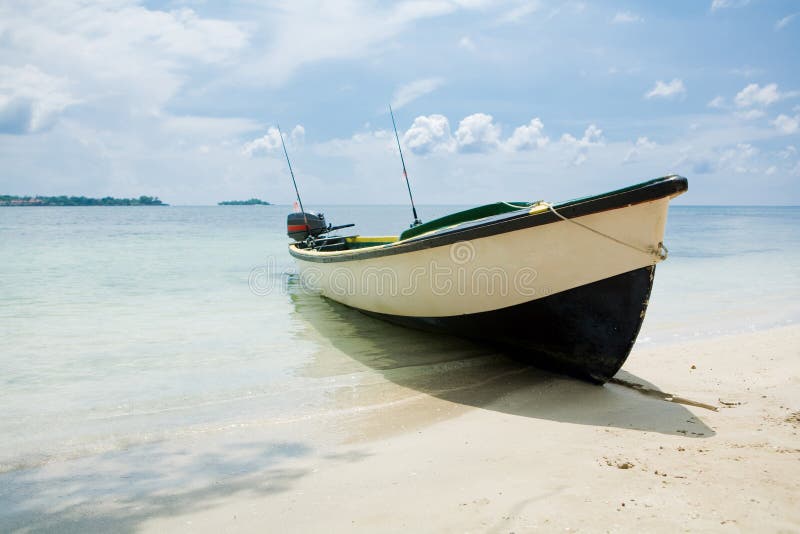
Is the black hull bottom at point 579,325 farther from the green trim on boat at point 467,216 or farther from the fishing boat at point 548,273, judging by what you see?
the green trim on boat at point 467,216

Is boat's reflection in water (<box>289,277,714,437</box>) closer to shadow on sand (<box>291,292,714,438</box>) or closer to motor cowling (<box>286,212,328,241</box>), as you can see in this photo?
shadow on sand (<box>291,292,714,438</box>)

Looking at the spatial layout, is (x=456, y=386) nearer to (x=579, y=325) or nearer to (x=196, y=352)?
(x=579, y=325)

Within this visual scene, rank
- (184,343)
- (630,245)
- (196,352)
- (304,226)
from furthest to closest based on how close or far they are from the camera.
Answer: (304,226)
(184,343)
(196,352)
(630,245)

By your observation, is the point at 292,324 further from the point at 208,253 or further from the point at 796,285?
the point at 208,253

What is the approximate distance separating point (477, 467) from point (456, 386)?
183 cm

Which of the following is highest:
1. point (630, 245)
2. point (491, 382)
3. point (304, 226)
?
point (304, 226)

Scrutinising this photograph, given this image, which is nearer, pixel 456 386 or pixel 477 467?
pixel 477 467

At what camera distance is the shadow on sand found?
12.8 ft

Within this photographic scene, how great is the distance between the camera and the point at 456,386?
197 inches

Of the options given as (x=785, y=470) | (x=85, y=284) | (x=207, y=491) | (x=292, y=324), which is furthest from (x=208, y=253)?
(x=785, y=470)

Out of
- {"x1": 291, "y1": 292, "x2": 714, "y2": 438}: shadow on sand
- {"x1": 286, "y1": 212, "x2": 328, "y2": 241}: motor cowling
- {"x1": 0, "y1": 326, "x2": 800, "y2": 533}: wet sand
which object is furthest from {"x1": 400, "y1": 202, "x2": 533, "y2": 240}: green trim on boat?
{"x1": 286, "y1": 212, "x2": 328, "y2": 241}: motor cowling

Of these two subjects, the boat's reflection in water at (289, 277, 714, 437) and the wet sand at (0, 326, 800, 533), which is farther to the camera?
the boat's reflection in water at (289, 277, 714, 437)

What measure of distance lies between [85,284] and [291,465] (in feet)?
34.9

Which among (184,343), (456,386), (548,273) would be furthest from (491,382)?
(184,343)
